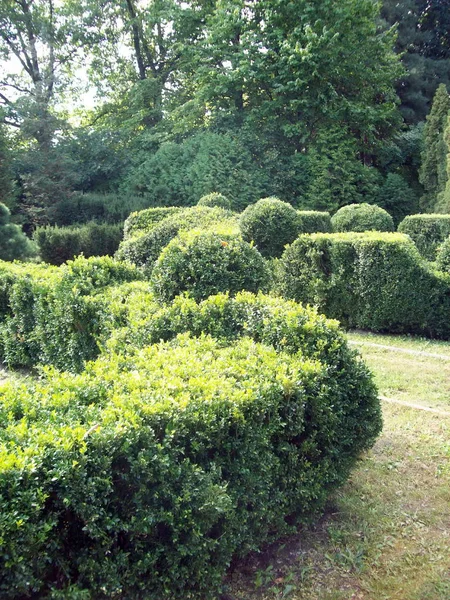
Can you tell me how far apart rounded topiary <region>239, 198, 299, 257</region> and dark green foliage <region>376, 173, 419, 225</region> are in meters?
10.8

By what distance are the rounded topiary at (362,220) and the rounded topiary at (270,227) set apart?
2975mm

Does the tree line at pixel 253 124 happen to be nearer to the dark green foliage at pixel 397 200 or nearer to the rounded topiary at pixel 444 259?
the dark green foliage at pixel 397 200

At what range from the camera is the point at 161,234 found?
9414 mm

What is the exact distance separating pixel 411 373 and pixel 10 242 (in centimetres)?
1031

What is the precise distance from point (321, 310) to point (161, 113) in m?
16.2

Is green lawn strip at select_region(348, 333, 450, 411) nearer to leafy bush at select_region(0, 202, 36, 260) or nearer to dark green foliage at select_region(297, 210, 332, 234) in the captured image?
dark green foliage at select_region(297, 210, 332, 234)

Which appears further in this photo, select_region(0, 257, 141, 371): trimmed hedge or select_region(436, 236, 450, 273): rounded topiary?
select_region(436, 236, 450, 273): rounded topiary

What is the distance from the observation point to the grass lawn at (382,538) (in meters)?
2.66

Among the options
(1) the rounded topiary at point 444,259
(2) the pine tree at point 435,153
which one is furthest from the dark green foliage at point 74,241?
(2) the pine tree at point 435,153

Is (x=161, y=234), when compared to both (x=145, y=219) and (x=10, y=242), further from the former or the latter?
(x=10, y=242)

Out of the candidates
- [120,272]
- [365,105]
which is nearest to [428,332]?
[120,272]

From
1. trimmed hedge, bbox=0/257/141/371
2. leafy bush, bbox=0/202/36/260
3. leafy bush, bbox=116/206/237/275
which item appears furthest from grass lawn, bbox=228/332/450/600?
leafy bush, bbox=0/202/36/260

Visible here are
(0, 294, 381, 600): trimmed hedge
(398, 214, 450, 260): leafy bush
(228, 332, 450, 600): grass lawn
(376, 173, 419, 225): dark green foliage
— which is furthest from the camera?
(376, 173, 419, 225): dark green foliage

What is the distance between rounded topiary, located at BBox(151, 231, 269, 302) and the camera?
4.94 metres
